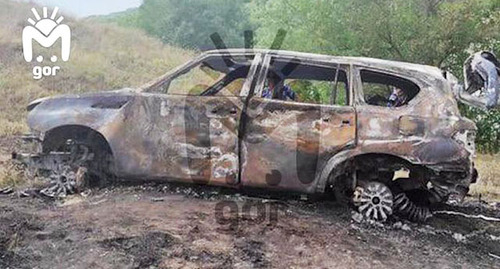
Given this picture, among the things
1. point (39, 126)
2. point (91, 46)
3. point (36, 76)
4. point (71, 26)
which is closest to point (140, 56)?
point (91, 46)

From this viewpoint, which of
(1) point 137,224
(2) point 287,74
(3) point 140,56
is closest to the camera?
(1) point 137,224

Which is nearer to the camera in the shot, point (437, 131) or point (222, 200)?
point (437, 131)

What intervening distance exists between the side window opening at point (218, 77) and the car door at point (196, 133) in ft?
0.19

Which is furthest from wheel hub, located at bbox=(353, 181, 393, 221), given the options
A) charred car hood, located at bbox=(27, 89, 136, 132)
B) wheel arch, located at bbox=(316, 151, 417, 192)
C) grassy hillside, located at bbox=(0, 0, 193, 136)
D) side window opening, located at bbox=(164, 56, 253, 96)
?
grassy hillside, located at bbox=(0, 0, 193, 136)

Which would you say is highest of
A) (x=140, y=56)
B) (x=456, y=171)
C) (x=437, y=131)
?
(x=140, y=56)

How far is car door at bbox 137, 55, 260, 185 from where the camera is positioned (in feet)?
20.7

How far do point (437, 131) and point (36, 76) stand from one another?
47.1 ft

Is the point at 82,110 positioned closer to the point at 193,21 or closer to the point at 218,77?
the point at 218,77

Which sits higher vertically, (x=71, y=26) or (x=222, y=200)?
(x=71, y=26)

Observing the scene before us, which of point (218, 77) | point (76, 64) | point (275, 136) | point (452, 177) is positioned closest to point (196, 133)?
point (275, 136)

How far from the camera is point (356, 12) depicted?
16078 millimetres

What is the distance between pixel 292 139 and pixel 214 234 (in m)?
1.37

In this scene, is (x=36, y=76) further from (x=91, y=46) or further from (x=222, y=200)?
(x=222, y=200)

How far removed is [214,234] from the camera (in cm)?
545
